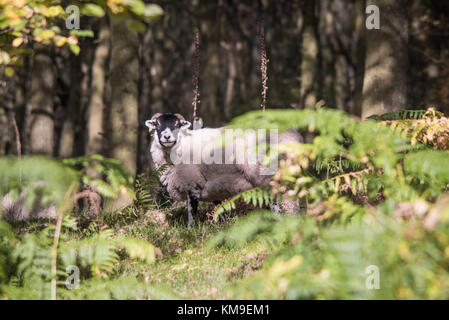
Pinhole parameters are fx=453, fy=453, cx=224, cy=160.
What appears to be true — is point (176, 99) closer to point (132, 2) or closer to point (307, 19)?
point (307, 19)

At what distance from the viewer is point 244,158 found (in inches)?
300

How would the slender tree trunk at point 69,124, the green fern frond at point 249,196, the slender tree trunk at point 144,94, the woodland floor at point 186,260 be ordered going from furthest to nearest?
1. the slender tree trunk at point 144,94
2. the slender tree trunk at point 69,124
3. the woodland floor at point 186,260
4. the green fern frond at point 249,196

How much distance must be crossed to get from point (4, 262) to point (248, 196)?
2.34 metres

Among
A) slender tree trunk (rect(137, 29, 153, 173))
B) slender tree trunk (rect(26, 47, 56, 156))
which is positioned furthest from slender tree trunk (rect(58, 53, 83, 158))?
slender tree trunk (rect(26, 47, 56, 156))

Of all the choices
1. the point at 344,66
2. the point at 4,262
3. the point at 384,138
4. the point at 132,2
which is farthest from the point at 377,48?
the point at 344,66

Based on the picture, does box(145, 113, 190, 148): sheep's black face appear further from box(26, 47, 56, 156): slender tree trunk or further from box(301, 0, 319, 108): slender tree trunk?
box(301, 0, 319, 108): slender tree trunk

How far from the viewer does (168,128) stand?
26.1 feet

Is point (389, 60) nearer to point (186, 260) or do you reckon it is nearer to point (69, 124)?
point (186, 260)

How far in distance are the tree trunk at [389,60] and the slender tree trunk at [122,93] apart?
16.7 ft

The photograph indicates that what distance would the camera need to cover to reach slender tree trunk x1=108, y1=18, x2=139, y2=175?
9758mm

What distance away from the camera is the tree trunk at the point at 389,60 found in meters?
7.20
